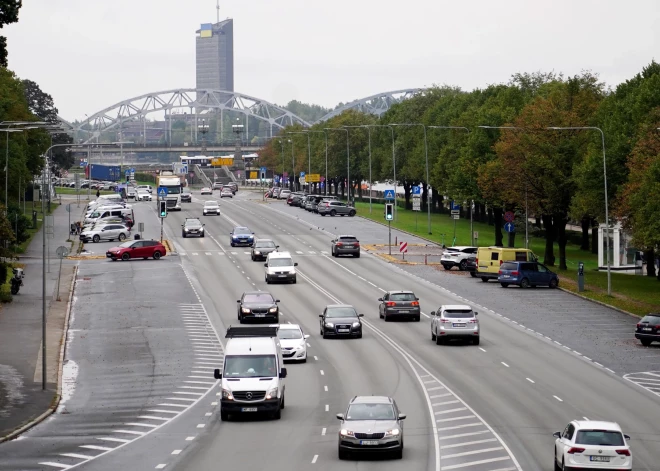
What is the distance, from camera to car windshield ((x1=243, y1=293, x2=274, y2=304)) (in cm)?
5647

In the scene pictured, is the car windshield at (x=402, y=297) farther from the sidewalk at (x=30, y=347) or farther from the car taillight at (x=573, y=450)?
the car taillight at (x=573, y=450)

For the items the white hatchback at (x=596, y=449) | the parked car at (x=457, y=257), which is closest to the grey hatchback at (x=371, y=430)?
the white hatchback at (x=596, y=449)

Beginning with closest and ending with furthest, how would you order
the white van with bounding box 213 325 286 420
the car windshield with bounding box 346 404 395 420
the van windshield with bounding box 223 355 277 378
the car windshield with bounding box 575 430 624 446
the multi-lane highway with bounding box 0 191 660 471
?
the car windshield with bounding box 575 430 624 446 < the car windshield with bounding box 346 404 395 420 < the multi-lane highway with bounding box 0 191 660 471 < the white van with bounding box 213 325 286 420 < the van windshield with bounding box 223 355 277 378

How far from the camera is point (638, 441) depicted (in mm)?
31828

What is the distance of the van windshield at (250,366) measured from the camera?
35.1 metres

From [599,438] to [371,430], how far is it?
5.41 m

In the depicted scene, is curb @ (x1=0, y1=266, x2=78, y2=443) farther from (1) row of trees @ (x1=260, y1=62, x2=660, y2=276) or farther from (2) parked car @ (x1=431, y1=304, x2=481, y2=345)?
(1) row of trees @ (x1=260, y1=62, x2=660, y2=276)

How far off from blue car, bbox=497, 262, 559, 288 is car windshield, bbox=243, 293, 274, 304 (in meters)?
20.8

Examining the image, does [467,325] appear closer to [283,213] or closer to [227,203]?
[283,213]

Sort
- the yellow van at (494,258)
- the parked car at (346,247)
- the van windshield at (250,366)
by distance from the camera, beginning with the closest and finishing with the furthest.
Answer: the van windshield at (250,366) → the yellow van at (494,258) → the parked car at (346,247)

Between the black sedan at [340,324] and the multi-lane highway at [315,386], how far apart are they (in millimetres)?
687

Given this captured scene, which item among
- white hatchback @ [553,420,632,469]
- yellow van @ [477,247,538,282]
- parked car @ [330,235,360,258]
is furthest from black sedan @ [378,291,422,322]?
white hatchback @ [553,420,632,469]

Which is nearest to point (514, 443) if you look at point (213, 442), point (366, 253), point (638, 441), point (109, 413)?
point (638, 441)

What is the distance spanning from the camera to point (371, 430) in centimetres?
2862
